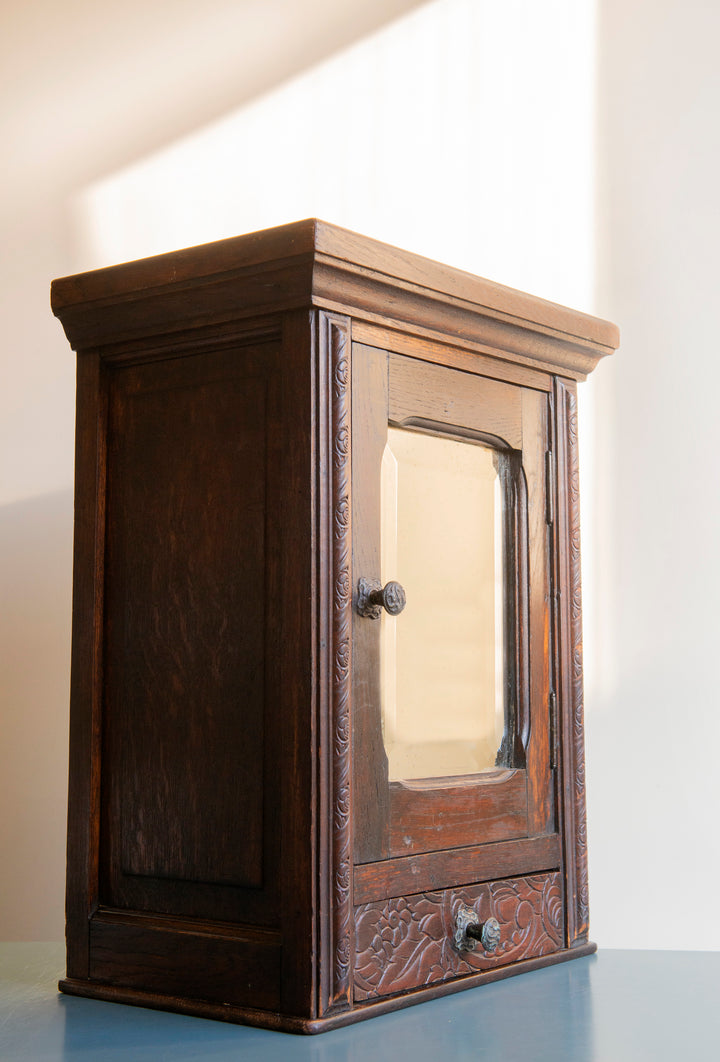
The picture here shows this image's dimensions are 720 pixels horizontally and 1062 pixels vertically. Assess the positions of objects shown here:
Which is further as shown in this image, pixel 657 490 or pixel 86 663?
pixel 657 490

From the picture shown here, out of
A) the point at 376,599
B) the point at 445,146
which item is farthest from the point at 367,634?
the point at 445,146

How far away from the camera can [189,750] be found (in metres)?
1.22

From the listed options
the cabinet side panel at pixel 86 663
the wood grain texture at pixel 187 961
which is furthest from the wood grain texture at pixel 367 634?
the cabinet side panel at pixel 86 663

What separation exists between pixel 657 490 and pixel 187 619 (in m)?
1.02

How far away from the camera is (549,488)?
1462mm

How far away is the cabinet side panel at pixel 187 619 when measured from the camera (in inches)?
46.6

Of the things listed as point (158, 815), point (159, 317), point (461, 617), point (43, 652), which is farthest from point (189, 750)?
point (43, 652)

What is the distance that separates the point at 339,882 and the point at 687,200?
135cm

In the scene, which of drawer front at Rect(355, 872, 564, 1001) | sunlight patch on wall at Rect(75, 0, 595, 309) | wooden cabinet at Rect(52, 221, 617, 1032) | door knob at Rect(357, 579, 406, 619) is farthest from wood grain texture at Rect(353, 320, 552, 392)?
sunlight patch on wall at Rect(75, 0, 595, 309)

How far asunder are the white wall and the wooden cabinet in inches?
23.1

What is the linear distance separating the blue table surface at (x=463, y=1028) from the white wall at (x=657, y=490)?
0.64m

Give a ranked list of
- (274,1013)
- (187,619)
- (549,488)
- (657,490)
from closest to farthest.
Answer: (274,1013), (187,619), (549,488), (657,490)

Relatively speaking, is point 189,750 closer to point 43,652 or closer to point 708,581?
point 43,652

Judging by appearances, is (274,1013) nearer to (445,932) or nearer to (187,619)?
(445,932)
